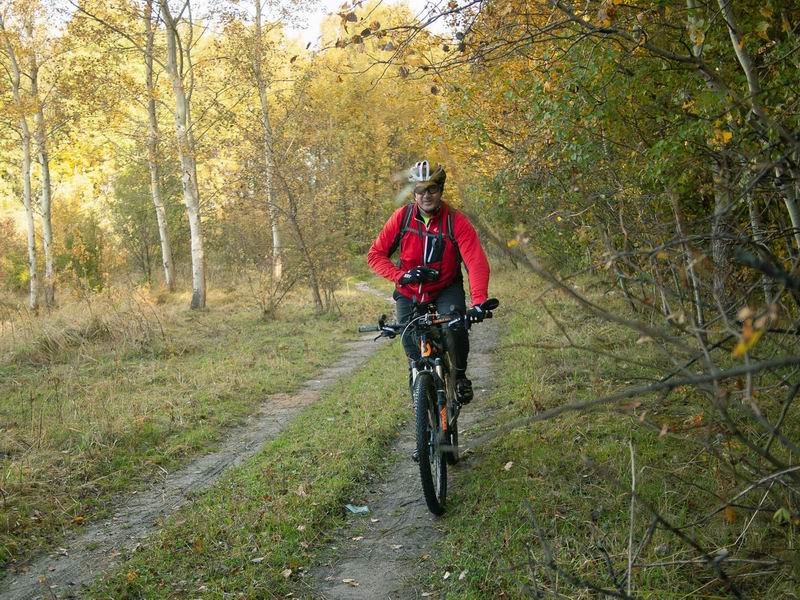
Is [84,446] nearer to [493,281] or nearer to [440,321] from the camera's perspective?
[440,321]

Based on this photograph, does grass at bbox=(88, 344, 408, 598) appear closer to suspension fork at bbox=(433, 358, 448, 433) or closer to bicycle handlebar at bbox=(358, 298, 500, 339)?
suspension fork at bbox=(433, 358, 448, 433)

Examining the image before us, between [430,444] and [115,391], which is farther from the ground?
[430,444]

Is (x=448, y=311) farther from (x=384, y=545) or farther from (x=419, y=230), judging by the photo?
(x=384, y=545)

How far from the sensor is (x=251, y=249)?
21.4m

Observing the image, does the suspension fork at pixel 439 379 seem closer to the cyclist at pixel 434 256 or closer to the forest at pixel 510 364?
the cyclist at pixel 434 256

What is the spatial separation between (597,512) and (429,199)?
257 centimetres

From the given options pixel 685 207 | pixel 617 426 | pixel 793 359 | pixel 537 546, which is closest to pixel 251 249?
pixel 685 207

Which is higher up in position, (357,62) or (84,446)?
(357,62)

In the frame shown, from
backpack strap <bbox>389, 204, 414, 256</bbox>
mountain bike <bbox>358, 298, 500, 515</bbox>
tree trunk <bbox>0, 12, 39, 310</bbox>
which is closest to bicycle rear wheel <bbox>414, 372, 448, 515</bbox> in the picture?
mountain bike <bbox>358, 298, 500, 515</bbox>

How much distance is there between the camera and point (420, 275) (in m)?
5.44

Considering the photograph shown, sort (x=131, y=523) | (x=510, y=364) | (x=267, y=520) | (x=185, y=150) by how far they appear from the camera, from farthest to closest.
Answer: (x=185, y=150), (x=510, y=364), (x=131, y=523), (x=267, y=520)

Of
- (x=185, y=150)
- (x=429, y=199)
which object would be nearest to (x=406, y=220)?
(x=429, y=199)

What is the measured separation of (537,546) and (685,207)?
644 centimetres

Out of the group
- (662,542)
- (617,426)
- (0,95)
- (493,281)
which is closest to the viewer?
(662,542)
